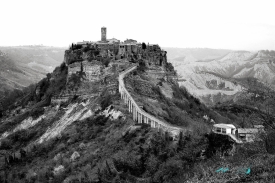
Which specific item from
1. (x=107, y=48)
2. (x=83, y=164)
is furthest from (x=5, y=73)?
(x=83, y=164)

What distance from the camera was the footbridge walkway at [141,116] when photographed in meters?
29.2

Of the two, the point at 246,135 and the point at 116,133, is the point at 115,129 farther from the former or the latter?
the point at 246,135

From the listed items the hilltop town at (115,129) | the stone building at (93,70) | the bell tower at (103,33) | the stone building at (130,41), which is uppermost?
the bell tower at (103,33)

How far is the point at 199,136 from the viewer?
90.9ft

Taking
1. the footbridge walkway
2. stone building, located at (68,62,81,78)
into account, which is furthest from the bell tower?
the footbridge walkway

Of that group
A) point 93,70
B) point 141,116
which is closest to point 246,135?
point 141,116

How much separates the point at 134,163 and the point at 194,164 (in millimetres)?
4778

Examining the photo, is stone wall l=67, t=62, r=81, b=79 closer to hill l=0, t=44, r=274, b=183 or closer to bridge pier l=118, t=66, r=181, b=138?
hill l=0, t=44, r=274, b=183

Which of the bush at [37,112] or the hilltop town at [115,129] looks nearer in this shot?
the hilltop town at [115,129]

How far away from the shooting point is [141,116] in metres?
33.2

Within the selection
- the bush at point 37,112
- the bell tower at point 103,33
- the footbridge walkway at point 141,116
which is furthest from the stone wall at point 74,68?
the bell tower at point 103,33

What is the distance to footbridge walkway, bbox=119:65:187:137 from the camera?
95.7 feet

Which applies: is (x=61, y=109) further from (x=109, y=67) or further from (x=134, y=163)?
(x=134, y=163)

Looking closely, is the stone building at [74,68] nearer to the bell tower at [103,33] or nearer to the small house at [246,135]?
the bell tower at [103,33]
